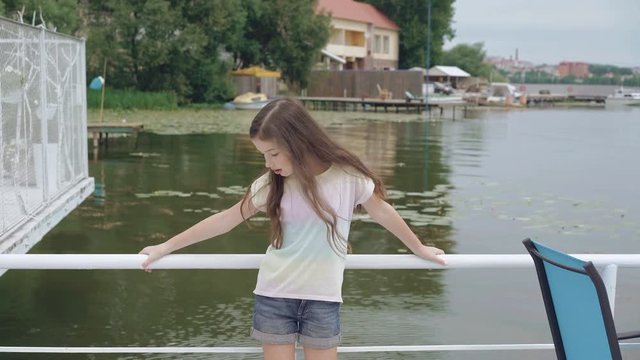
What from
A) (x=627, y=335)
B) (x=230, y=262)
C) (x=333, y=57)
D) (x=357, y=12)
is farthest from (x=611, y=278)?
(x=357, y=12)

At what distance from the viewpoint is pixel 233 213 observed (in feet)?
9.26

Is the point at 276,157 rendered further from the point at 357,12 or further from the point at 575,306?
the point at 357,12

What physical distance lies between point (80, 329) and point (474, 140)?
2375 cm

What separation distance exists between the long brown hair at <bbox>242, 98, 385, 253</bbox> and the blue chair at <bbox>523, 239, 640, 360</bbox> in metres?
0.69

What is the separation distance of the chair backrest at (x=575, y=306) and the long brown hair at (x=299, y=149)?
0.69m

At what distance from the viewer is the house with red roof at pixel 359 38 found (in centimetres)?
6575

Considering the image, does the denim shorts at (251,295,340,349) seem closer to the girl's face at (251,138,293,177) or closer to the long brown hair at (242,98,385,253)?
the long brown hair at (242,98,385,253)

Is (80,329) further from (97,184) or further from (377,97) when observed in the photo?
(377,97)

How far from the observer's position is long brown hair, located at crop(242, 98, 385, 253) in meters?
2.67

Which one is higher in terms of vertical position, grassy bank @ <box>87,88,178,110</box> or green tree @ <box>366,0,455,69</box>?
green tree @ <box>366,0,455,69</box>

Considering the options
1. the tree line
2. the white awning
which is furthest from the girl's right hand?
the white awning

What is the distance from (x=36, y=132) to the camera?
7.29 m

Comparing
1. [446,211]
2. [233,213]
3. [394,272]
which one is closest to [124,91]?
[446,211]

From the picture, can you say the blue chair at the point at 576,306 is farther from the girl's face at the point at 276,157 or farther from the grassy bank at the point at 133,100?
the grassy bank at the point at 133,100
